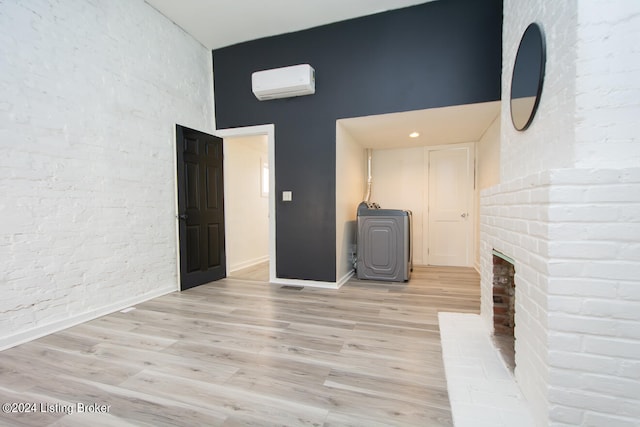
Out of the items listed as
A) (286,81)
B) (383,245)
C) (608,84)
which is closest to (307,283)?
(383,245)

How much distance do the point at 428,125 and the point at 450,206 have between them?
1.67 m

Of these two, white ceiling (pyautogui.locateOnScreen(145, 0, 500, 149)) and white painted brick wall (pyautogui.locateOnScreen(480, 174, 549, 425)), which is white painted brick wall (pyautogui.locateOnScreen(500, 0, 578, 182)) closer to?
white painted brick wall (pyautogui.locateOnScreen(480, 174, 549, 425))

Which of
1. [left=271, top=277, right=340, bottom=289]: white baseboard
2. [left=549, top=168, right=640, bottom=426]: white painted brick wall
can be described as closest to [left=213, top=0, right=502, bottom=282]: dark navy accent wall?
[left=271, top=277, right=340, bottom=289]: white baseboard

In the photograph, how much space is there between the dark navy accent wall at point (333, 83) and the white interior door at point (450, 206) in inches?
72.6

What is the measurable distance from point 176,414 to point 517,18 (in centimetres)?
314

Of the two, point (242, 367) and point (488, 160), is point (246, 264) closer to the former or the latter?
point (242, 367)

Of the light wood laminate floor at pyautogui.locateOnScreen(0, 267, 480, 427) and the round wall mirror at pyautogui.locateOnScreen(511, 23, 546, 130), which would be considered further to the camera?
the round wall mirror at pyautogui.locateOnScreen(511, 23, 546, 130)

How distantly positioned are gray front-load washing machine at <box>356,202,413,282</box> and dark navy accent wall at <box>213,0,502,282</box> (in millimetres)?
564

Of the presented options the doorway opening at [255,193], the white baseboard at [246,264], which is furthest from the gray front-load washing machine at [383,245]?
the white baseboard at [246,264]

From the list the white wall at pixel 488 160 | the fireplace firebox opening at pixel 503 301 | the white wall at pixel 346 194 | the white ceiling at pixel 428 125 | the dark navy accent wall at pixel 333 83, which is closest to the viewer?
the fireplace firebox opening at pixel 503 301

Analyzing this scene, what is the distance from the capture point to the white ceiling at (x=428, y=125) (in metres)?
3.08

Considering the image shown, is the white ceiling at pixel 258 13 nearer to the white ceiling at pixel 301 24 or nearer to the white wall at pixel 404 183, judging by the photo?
the white ceiling at pixel 301 24

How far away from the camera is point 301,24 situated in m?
3.32

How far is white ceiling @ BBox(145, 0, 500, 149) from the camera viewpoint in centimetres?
298
